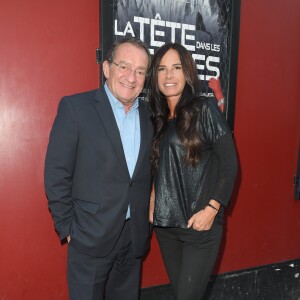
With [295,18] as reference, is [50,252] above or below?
below

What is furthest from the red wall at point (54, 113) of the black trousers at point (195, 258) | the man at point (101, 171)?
the black trousers at point (195, 258)

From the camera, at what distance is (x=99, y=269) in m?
1.79

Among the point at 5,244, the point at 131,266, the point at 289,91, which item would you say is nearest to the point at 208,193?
the point at 131,266

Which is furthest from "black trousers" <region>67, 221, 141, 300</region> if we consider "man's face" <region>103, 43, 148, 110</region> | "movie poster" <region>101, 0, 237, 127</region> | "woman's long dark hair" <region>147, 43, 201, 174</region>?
"movie poster" <region>101, 0, 237, 127</region>

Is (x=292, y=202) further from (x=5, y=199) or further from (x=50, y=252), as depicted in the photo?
(x=5, y=199)

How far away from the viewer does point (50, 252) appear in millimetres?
2328

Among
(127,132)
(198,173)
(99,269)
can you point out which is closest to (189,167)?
(198,173)

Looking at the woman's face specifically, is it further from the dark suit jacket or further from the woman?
the dark suit jacket

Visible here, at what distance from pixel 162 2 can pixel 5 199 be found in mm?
1734

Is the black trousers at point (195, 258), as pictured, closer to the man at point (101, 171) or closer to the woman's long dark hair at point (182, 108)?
the man at point (101, 171)

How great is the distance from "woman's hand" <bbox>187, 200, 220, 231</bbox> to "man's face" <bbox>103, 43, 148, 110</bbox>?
2.38 ft

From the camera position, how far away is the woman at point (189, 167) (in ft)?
5.94

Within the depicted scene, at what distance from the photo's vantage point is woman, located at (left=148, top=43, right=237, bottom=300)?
5.94 feet

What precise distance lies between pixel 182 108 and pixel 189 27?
0.96m
